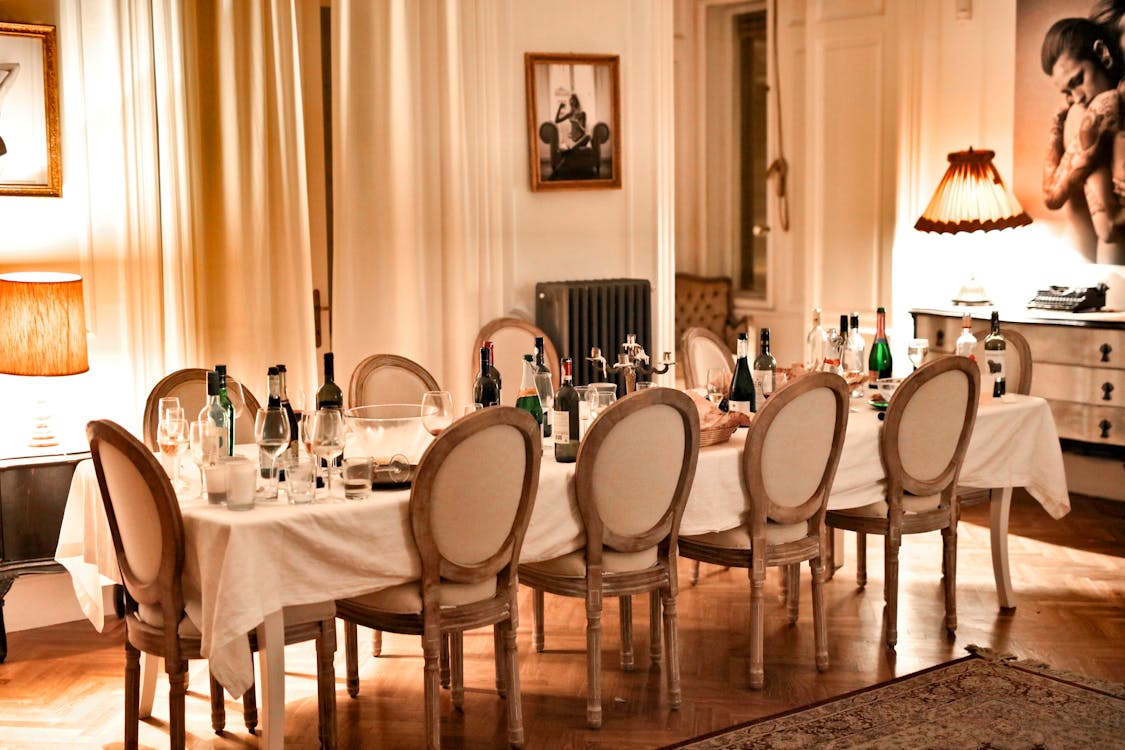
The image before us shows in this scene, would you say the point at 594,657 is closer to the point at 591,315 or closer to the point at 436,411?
the point at 436,411

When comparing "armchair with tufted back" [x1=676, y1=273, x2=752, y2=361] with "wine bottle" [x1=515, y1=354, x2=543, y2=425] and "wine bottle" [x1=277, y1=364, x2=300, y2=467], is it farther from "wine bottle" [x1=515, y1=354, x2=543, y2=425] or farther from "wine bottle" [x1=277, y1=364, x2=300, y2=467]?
"wine bottle" [x1=277, y1=364, x2=300, y2=467]

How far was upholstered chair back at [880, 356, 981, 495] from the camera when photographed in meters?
4.23

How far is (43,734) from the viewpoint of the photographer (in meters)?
3.82

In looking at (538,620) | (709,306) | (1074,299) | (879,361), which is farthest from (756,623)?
(709,306)

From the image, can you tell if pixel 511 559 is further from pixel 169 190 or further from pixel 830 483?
pixel 169 190

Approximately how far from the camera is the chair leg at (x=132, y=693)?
3512 mm

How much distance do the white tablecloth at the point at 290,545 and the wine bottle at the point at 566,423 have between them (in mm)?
45

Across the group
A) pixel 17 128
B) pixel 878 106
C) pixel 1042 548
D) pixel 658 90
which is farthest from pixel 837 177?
pixel 17 128

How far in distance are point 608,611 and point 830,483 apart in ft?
3.90

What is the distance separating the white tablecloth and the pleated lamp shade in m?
0.77

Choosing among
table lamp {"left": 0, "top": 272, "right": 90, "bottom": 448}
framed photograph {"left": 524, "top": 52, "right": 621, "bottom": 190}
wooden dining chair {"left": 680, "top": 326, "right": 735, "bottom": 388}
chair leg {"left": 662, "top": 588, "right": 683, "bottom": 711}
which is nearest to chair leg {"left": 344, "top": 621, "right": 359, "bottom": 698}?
chair leg {"left": 662, "top": 588, "right": 683, "bottom": 711}

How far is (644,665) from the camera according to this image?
4305 millimetres

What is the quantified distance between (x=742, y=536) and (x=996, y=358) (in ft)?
4.57

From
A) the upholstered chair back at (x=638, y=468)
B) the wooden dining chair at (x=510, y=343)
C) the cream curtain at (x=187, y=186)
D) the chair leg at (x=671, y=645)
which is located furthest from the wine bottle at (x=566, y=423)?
the cream curtain at (x=187, y=186)
